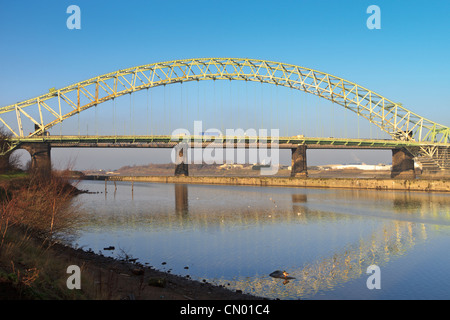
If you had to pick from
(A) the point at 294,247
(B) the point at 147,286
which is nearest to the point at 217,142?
(A) the point at 294,247

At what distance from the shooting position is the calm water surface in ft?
49.2

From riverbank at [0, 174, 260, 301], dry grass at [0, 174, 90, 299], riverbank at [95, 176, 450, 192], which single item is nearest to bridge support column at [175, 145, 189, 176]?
riverbank at [95, 176, 450, 192]

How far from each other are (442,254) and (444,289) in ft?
22.3

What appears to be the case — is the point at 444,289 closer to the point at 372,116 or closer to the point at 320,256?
the point at 320,256

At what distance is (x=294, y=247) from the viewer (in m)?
22.2

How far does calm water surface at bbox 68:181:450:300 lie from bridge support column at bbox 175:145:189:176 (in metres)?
72.8

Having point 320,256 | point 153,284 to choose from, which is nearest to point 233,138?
point 320,256

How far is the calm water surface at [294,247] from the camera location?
1501 centimetres

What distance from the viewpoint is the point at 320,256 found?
19.9 meters

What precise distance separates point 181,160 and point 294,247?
308 ft

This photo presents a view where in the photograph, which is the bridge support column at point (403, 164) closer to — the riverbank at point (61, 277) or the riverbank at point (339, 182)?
the riverbank at point (339, 182)

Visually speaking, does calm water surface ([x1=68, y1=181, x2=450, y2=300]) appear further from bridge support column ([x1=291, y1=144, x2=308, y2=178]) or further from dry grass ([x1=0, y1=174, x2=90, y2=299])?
bridge support column ([x1=291, y1=144, x2=308, y2=178])

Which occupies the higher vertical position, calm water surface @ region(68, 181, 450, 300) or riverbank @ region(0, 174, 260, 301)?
riverbank @ region(0, 174, 260, 301)

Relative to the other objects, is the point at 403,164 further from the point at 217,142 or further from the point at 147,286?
the point at 147,286
